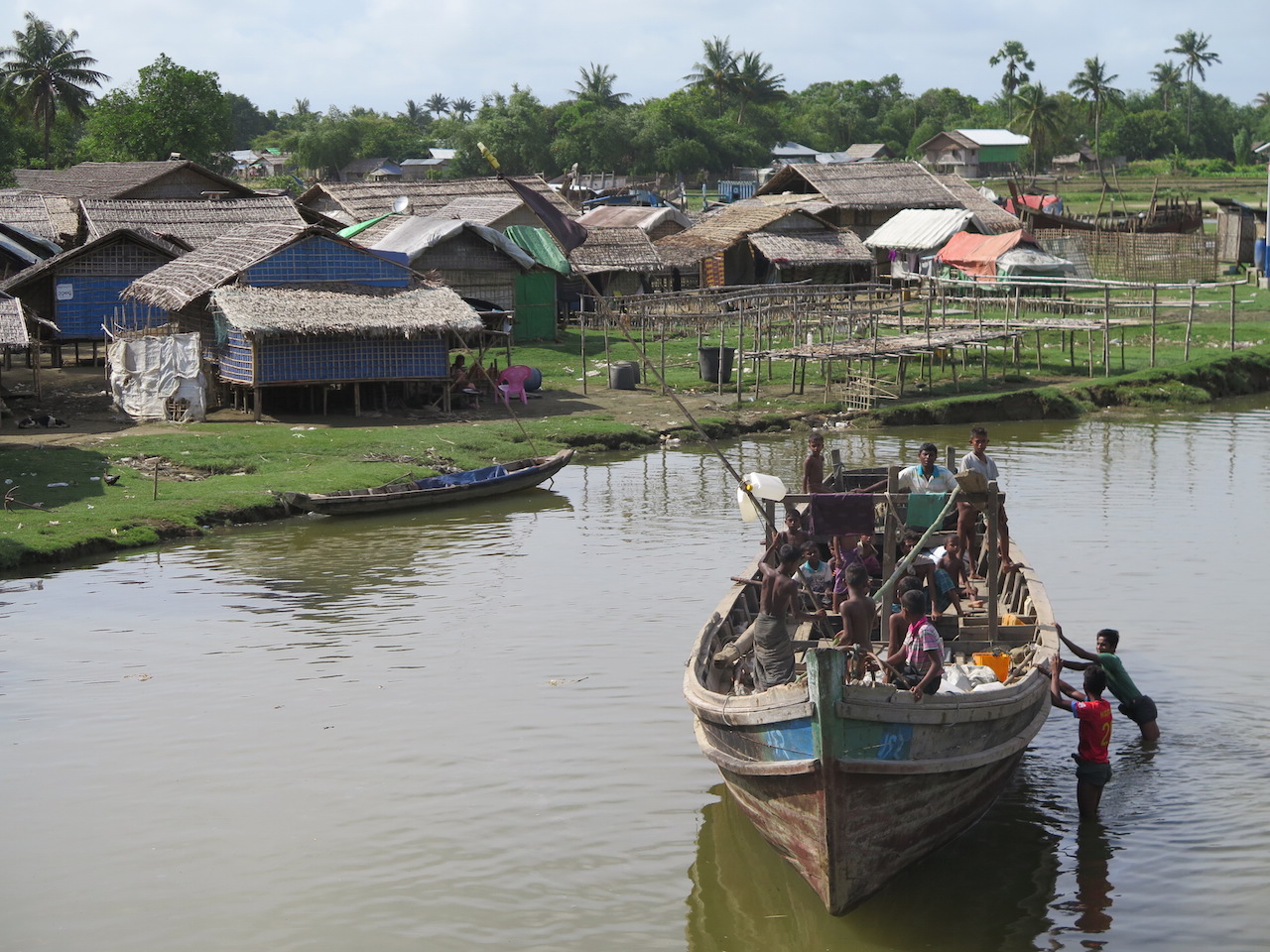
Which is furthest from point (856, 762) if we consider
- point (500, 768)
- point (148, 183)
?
point (148, 183)

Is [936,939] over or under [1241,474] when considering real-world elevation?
under

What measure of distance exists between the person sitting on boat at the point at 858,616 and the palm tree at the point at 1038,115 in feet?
211

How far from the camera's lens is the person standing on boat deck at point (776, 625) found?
8.98 metres

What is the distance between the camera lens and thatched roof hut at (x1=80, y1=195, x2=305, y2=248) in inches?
1303

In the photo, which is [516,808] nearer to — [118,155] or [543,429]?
[543,429]

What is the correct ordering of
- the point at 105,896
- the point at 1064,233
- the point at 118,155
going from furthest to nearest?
the point at 118,155
the point at 1064,233
the point at 105,896

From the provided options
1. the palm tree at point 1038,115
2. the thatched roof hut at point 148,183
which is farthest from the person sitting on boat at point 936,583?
the palm tree at point 1038,115

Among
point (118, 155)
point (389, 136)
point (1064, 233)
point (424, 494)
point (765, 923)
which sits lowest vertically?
point (765, 923)

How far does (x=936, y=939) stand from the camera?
8086mm

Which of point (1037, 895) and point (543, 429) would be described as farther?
point (543, 429)

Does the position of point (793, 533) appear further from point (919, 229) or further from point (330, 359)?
point (919, 229)

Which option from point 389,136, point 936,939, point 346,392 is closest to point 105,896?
point 936,939

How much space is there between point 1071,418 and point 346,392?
14230mm

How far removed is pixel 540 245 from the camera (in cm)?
3506
